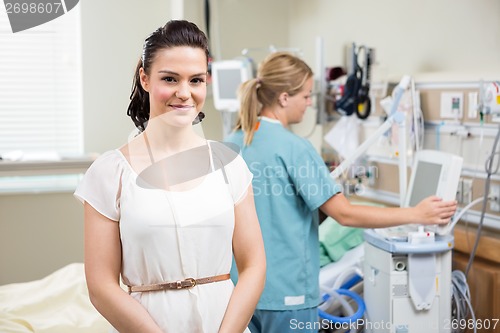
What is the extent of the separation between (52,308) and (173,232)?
1240mm

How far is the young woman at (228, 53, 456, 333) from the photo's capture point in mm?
1978

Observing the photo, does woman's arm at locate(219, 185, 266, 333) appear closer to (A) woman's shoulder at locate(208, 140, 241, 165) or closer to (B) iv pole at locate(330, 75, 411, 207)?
(A) woman's shoulder at locate(208, 140, 241, 165)

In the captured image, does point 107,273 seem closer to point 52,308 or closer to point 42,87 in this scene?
point 52,308

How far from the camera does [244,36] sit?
4.16m

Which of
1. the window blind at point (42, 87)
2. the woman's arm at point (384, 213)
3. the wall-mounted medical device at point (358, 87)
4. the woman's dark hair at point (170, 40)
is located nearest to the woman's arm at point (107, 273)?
the woman's dark hair at point (170, 40)

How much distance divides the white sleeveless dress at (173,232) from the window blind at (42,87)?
267cm

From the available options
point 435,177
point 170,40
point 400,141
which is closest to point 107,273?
point 170,40

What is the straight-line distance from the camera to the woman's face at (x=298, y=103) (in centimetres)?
210

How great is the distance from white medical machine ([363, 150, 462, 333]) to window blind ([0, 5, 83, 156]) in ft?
7.33

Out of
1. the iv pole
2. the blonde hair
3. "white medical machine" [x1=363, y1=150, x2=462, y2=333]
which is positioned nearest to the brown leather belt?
the blonde hair

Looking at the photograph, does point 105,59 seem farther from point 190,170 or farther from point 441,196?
point 190,170

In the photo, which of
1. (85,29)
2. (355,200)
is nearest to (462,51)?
(355,200)

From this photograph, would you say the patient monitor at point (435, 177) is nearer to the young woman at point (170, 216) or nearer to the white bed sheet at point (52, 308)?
the young woman at point (170, 216)

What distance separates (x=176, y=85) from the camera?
1221 millimetres
